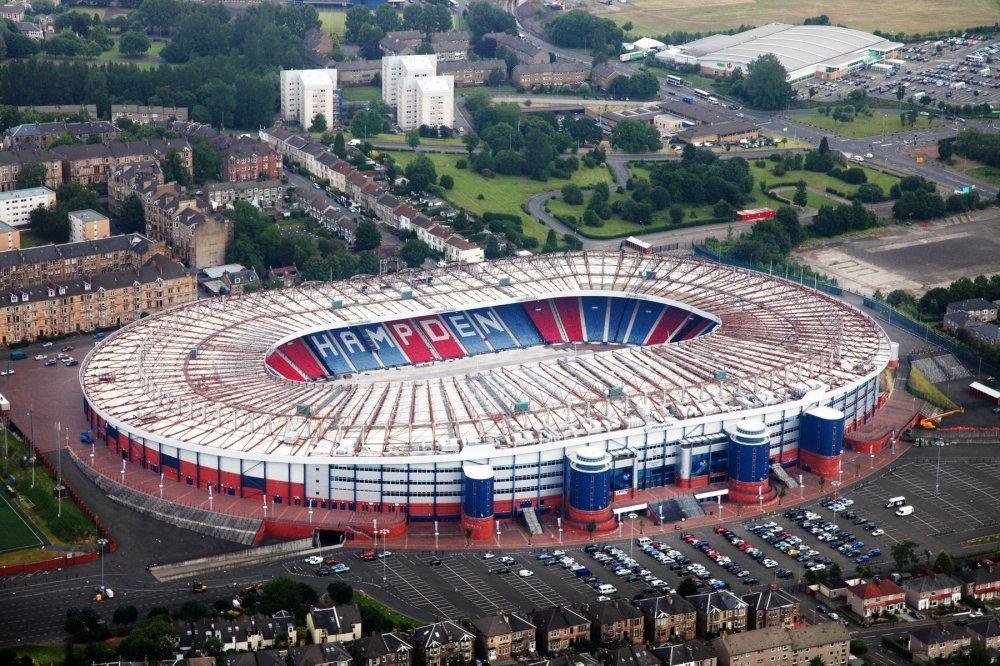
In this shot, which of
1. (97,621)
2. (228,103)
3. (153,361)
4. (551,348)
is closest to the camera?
(97,621)

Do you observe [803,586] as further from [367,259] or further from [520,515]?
[367,259]

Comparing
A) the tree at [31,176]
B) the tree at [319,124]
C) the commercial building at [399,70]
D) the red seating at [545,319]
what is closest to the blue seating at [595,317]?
the red seating at [545,319]

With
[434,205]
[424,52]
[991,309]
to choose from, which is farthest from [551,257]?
[424,52]

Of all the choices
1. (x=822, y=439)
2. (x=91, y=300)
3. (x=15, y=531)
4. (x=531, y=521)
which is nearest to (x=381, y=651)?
(x=531, y=521)

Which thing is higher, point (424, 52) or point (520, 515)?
point (424, 52)

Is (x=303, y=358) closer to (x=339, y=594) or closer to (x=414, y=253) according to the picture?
(x=414, y=253)

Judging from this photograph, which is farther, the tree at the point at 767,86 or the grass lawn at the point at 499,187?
the tree at the point at 767,86

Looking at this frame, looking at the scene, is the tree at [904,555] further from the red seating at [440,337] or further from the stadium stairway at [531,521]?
the red seating at [440,337]
